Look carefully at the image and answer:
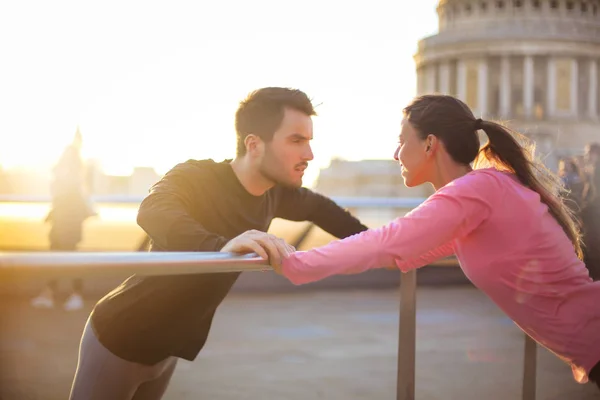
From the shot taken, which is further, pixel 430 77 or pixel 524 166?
pixel 430 77

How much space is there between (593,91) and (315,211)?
6225 cm

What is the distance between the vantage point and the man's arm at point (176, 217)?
2.46 m

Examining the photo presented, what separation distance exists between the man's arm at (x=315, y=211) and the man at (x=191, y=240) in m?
0.15

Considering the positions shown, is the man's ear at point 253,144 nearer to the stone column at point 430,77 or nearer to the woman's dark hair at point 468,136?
the woman's dark hair at point 468,136

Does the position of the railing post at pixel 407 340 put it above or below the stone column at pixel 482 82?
above

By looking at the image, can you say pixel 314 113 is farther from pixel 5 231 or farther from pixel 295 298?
pixel 5 231

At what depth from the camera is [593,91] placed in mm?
61344

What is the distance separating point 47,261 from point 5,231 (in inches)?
530

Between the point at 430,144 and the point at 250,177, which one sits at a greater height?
the point at 430,144

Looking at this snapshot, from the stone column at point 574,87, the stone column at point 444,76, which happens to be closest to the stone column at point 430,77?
the stone column at point 444,76

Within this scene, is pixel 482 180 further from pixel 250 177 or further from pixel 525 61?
pixel 525 61

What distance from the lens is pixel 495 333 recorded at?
26.2ft

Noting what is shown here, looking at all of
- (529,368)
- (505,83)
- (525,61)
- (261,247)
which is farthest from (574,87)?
(261,247)

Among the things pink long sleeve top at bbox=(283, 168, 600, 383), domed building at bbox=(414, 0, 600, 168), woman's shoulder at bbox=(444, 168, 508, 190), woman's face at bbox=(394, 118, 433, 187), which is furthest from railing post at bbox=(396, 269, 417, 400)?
domed building at bbox=(414, 0, 600, 168)
